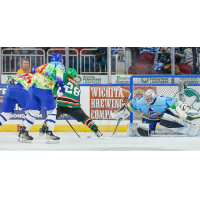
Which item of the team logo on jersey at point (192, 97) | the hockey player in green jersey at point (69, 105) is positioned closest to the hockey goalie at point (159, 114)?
the hockey player in green jersey at point (69, 105)

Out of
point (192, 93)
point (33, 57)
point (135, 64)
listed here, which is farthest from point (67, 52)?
point (192, 93)

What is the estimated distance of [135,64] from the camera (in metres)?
8.62

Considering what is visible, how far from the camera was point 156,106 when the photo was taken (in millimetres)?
6805

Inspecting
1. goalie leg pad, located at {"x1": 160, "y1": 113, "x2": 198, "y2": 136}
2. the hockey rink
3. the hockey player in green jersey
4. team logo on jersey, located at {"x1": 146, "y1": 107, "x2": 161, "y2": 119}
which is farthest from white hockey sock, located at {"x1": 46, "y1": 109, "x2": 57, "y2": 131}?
goalie leg pad, located at {"x1": 160, "y1": 113, "x2": 198, "y2": 136}

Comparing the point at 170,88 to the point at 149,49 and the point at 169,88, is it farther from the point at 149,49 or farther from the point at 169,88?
the point at 149,49

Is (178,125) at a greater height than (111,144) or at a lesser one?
greater

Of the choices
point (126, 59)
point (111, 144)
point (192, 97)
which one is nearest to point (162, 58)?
point (126, 59)

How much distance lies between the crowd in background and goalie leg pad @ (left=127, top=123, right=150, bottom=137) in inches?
72.9

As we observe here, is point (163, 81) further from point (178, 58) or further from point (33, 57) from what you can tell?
point (33, 57)

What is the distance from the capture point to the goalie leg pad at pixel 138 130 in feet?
23.0

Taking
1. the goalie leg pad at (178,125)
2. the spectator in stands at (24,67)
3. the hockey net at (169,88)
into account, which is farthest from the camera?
the spectator in stands at (24,67)

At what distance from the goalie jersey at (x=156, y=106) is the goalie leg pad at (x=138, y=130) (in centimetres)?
20

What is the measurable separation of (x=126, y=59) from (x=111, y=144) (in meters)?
2.99

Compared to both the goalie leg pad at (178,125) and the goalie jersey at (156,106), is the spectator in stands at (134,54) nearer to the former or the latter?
the goalie jersey at (156,106)
